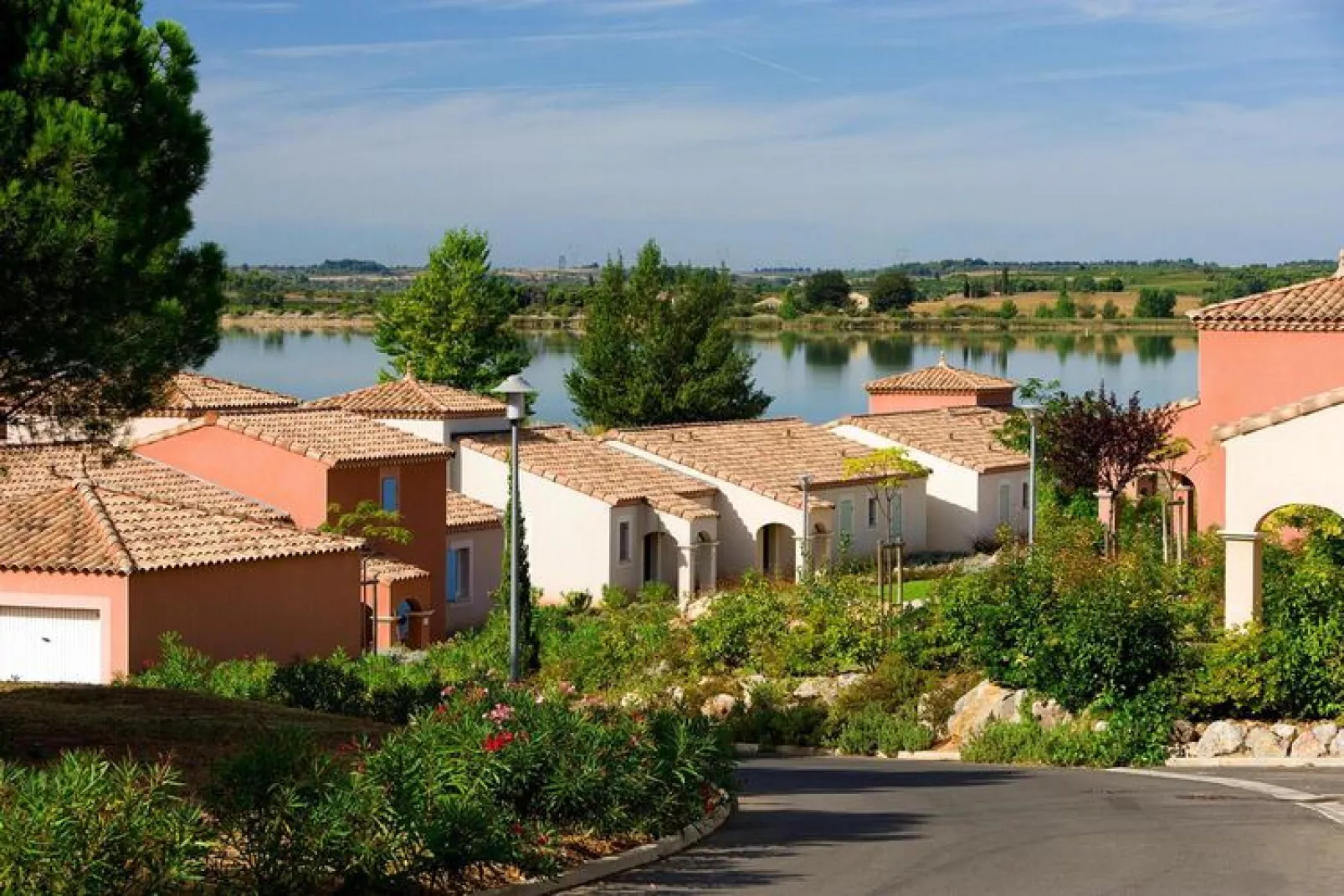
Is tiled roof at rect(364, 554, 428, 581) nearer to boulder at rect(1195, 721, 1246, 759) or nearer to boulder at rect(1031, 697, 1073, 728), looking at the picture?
boulder at rect(1031, 697, 1073, 728)

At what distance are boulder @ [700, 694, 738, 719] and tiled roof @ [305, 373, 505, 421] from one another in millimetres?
19265

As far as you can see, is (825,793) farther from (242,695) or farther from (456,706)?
(242,695)

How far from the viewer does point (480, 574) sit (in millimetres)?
42219

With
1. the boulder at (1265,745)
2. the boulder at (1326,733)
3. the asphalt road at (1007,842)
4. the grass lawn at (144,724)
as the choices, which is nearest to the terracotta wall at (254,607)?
the grass lawn at (144,724)

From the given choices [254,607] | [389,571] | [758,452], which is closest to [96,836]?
[254,607]

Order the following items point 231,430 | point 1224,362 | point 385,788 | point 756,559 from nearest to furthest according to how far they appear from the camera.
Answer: point 385,788
point 1224,362
point 231,430
point 756,559

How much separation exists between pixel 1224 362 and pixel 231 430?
18.0 metres

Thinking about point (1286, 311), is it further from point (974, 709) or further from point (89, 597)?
point (89, 597)

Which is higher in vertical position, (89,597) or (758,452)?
(758,452)

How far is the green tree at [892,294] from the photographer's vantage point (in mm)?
178500

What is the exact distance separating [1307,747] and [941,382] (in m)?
39.3

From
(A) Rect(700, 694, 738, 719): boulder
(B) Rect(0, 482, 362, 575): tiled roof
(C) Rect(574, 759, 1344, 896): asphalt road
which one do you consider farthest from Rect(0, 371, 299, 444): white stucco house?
(C) Rect(574, 759, 1344, 896): asphalt road

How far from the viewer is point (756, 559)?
46469 millimetres

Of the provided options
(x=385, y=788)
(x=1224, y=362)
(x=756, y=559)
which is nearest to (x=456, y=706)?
(x=385, y=788)
